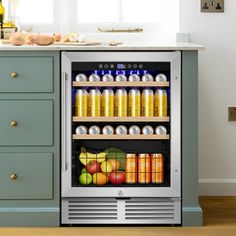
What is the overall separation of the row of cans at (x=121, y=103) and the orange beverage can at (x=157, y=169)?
0.24m

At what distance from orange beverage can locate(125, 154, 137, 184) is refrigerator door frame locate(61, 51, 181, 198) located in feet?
0.25

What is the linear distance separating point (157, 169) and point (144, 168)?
7 centimetres

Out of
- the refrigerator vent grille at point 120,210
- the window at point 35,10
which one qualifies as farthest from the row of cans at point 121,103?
the window at point 35,10

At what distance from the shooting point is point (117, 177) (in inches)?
140

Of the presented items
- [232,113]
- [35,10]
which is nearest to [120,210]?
[232,113]

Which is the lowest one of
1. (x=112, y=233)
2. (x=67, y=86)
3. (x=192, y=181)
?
(x=112, y=233)

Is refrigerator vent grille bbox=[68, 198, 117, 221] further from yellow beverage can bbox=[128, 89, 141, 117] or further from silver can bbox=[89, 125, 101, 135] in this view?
yellow beverage can bbox=[128, 89, 141, 117]

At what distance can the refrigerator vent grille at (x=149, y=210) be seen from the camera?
3.51m

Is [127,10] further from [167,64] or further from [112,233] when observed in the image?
[112,233]

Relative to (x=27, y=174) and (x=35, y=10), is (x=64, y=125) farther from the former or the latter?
(x=35, y=10)

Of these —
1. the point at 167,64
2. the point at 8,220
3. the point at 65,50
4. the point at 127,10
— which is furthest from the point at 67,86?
the point at 127,10

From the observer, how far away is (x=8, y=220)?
3496 mm

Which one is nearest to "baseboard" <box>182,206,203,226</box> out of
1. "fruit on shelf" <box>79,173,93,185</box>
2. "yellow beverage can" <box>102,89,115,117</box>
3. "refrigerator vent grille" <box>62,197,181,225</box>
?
"refrigerator vent grille" <box>62,197,181,225</box>

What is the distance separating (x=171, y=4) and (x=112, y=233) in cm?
163
